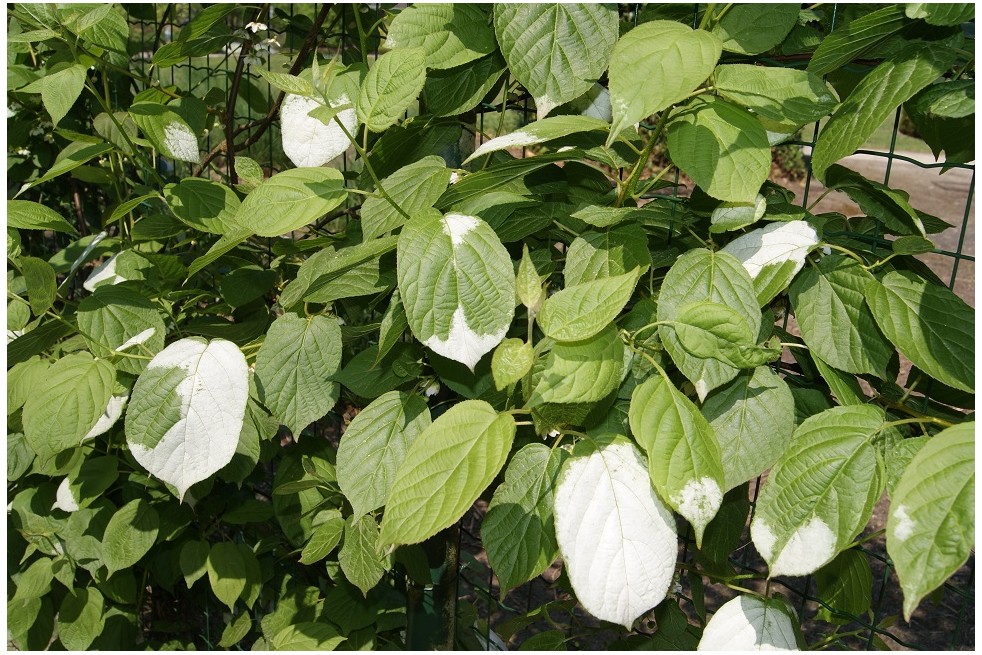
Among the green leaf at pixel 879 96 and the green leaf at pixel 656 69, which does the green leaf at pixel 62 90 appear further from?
the green leaf at pixel 879 96

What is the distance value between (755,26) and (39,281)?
113 centimetres

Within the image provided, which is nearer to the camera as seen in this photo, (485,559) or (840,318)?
(840,318)

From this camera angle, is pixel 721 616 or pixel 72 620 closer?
pixel 721 616

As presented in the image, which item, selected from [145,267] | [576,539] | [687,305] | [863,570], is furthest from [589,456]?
[145,267]

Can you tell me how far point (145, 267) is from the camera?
1.54m

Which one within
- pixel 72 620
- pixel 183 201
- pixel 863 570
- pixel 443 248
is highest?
pixel 443 248

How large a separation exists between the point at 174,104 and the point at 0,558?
0.88 metres

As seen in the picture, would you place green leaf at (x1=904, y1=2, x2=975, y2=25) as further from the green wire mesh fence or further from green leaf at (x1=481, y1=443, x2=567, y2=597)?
green leaf at (x1=481, y1=443, x2=567, y2=597)

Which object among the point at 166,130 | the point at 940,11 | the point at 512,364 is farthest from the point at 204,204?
the point at 940,11

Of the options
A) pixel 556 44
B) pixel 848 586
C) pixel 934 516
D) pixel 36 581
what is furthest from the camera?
pixel 36 581

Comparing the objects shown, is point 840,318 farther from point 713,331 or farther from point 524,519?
point 524,519

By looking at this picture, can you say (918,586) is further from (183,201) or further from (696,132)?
(183,201)

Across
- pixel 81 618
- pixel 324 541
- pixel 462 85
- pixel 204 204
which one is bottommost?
pixel 81 618

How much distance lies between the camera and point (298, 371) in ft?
3.94
